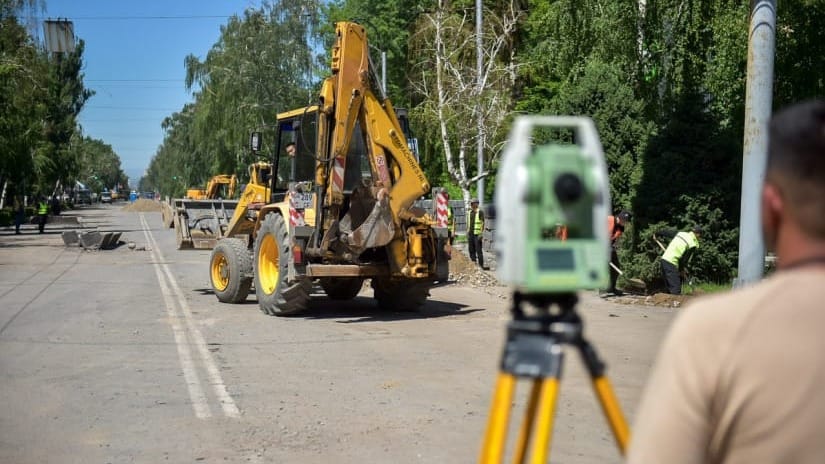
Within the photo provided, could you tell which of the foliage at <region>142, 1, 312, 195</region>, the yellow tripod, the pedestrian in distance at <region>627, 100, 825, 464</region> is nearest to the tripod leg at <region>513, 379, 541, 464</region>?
the yellow tripod

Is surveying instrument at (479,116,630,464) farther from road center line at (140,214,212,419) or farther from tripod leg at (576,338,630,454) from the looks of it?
road center line at (140,214,212,419)

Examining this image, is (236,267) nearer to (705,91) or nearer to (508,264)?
(705,91)

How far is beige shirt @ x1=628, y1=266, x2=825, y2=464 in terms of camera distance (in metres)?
1.92

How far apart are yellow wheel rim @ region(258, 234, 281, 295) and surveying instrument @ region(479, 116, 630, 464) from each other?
12.5m

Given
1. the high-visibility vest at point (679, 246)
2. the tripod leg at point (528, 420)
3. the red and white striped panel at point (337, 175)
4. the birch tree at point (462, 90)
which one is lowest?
the high-visibility vest at point (679, 246)

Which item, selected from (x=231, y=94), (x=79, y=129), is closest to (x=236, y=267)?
(x=231, y=94)

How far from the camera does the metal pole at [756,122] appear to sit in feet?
42.8

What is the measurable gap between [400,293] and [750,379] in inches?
512

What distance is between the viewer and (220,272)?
1650cm

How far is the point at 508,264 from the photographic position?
2182 mm

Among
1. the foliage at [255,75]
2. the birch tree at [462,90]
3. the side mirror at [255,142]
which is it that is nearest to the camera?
the side mirror at [255,142]

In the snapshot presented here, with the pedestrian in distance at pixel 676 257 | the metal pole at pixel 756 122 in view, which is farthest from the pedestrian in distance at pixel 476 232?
the metal pole at pixel 756 122

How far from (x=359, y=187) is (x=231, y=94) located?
4450 cm

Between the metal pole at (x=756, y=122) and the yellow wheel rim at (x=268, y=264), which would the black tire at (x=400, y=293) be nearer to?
the yellow wheel rim at (x=268, y=264)
